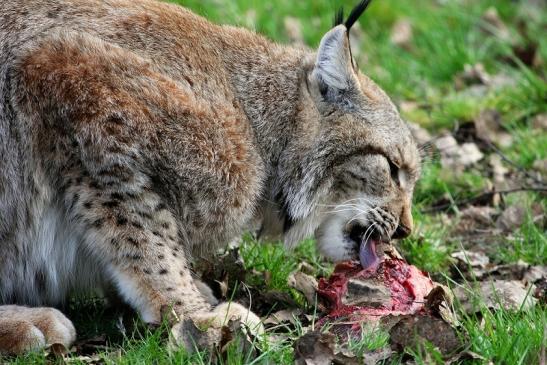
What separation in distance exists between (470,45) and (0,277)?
245 inches

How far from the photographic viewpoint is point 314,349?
4.53m

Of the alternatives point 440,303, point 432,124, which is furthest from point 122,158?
point 432,124

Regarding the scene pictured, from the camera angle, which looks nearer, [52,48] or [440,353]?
[440,353]

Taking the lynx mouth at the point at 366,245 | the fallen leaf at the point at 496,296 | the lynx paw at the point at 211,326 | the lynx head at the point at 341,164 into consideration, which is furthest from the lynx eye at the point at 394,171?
the lynx paw at the point at 211,326

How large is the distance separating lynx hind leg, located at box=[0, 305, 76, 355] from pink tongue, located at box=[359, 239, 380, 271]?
1685mm

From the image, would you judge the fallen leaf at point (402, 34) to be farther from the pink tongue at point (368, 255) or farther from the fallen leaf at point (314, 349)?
the fallen leaf at point (314, 349)

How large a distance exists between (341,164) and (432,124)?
304cm

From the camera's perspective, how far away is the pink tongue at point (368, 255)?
5.71 m

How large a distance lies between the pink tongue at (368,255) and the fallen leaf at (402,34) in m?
5.02

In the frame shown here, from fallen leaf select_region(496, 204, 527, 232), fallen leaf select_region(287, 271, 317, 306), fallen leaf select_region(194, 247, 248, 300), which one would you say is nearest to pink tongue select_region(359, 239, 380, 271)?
fallen leaf select_region(287, 271, 317, 306)

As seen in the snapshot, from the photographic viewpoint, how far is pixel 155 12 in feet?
19.3

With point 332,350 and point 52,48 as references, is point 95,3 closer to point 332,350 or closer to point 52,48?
point 52,48

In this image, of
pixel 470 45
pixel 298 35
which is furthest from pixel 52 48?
pixel 470 45

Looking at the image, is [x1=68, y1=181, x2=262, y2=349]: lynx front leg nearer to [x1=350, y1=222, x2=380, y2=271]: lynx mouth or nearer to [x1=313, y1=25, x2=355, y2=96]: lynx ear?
[x1=350, y1=222, x2=380, y2=271]: lynx mouth
